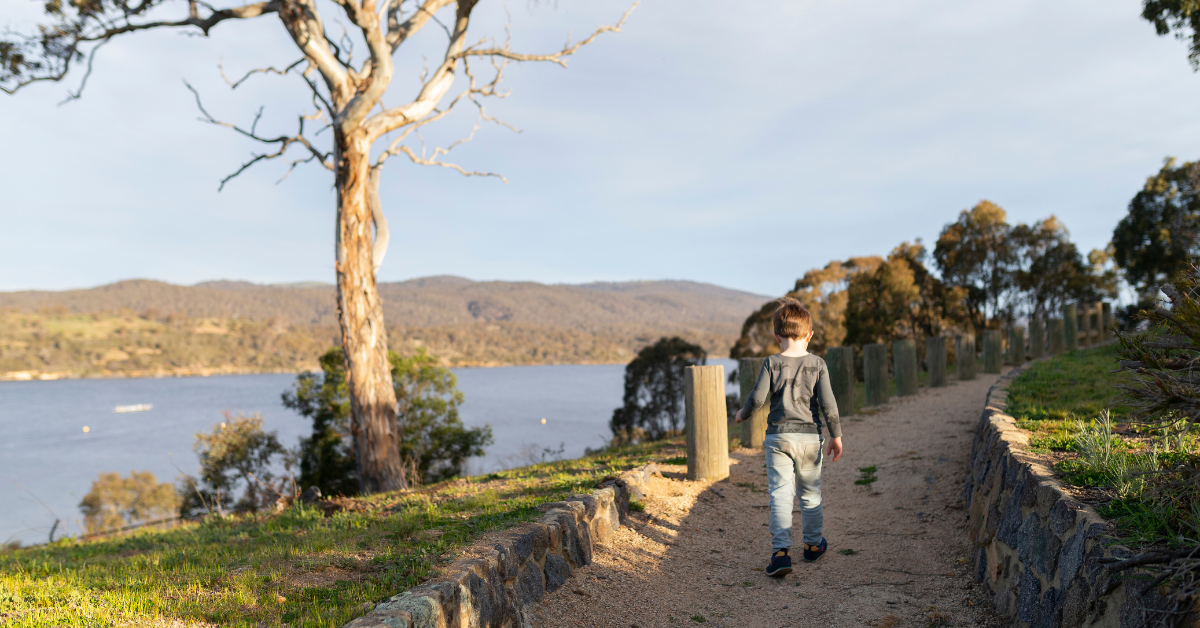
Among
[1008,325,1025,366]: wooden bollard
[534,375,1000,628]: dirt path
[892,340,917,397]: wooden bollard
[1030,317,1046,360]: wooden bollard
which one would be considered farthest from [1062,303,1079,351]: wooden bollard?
[534,375,1000,628]: dirt path

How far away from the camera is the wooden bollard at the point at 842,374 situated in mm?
9578

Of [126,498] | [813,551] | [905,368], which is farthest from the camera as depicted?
[126,498]

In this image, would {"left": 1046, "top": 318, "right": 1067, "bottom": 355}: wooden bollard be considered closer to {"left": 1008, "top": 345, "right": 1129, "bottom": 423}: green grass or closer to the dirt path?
{"left": 1008, "top": 345, "right": 1129, "bottom": 423}: green grass

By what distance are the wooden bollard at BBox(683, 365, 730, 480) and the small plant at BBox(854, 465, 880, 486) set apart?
1.52 metres

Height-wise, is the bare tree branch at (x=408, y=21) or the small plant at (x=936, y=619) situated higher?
the bare tree branch at (x=408, y=21)

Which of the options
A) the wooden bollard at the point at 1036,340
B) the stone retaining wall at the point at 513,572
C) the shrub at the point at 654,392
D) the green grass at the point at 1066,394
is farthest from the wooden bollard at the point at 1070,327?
the stone retaining wall at the point at 513,572

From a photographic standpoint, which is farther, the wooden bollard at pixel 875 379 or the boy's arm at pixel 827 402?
the wooden bollard at pixel 875 379

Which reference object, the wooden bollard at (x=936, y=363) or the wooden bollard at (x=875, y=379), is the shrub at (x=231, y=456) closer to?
the wooden bollard at (x=875, y=379)

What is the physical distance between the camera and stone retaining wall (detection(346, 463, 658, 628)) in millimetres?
2719

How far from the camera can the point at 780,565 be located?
4.45 m

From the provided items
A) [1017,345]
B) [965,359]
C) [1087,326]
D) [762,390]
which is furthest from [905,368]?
[1087,326]

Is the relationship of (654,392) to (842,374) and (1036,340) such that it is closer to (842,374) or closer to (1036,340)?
(1036,340)

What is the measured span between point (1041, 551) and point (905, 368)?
902 cm

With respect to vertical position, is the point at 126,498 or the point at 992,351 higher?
the point at 992,351
